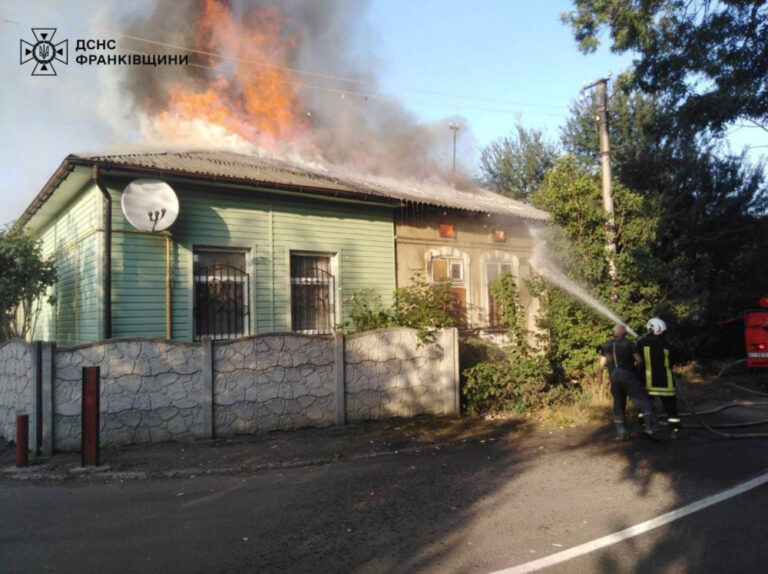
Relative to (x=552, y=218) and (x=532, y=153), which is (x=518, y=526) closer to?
(x=552, y=218)

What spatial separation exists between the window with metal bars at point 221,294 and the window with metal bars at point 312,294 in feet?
3.60

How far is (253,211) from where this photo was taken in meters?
11.2

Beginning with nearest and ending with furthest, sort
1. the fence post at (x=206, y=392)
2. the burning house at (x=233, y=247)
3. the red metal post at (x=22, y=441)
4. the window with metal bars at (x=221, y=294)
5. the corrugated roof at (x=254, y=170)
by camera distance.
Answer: the red metal post at (x=22, y=441), the fence post at (x=206, y=392), the burning house at (x=233, y=247), the corrugated roof at (x=254, y=170), the window with metal bars at (x=221, y=294)

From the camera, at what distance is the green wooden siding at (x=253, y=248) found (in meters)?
9.89

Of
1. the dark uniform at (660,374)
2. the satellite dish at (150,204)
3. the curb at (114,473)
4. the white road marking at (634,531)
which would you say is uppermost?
the satellite dish at (150,204)

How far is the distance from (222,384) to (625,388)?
569cm

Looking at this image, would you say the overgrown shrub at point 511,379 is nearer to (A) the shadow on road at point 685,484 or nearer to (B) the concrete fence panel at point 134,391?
(A) the shadow on road at point 685,484

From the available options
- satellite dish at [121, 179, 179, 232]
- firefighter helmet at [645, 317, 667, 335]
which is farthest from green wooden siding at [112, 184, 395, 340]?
firefighter helmet at [645, 317, 667, 335]

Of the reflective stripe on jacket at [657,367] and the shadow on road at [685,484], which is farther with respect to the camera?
the reflective stripe on jacket at [657,367]

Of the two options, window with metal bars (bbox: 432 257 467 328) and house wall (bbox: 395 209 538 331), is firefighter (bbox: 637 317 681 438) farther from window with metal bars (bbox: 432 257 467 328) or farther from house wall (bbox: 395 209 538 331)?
window with metal bars (bbox: 432 257 467 328)

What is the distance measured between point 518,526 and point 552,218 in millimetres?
8510

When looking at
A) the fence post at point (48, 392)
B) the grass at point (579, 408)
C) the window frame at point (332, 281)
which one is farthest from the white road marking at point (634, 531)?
the window frame at point (332, 281)

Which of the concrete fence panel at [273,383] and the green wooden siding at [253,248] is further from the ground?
the green wooden siding at [253,248]

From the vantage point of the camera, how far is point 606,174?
1242cm
